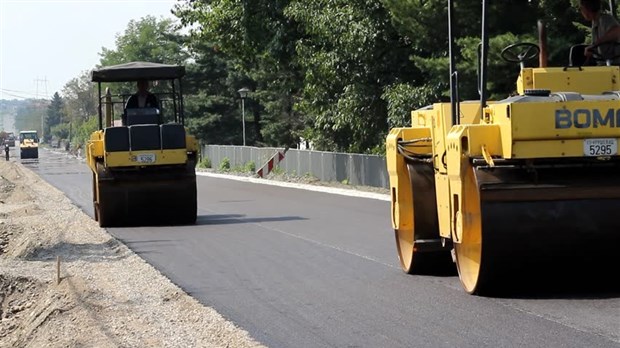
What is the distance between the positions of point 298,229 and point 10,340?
8.40m

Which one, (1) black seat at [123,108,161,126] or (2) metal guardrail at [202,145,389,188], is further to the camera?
(2) metal guardrail at [202,145,389,188]

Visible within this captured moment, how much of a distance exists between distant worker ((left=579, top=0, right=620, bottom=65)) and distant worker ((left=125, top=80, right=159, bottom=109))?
13596mm

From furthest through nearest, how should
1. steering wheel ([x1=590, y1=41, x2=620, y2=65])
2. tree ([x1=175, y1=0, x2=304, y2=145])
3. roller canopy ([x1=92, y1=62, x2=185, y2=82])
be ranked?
tree ([x1=175, y1=0, x2=304, y2=145])
roller canopy ([x1=92, y1=62, x2=185, y2=82])
steering wheel ([x1=590, y1=41, x2=620, y2=65])

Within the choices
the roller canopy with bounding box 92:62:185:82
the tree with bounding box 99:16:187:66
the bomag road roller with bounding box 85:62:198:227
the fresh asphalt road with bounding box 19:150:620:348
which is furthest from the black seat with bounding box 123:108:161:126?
the tree with bounding box 99:16:187:66

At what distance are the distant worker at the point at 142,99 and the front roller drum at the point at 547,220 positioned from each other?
1415cm

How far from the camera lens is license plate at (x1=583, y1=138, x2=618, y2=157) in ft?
32.2

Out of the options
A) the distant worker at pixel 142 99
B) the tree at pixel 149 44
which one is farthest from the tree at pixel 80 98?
the distant worker at pixel 142 99

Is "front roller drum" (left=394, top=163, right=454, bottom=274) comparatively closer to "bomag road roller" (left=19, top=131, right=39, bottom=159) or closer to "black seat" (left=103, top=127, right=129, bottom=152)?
"black seat" (left=103, top=127, right=129, bottom=152)

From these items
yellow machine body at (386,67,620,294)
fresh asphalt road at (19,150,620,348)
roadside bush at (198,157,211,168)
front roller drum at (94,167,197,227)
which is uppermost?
yellow machine body at (386,67,620,294)

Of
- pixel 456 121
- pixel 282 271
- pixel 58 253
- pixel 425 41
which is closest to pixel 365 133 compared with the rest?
pixel 425 41

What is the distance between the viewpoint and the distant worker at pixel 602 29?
10.7 meters

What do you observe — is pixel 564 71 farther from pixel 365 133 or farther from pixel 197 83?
pixel 197 83

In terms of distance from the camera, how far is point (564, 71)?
1069 cm

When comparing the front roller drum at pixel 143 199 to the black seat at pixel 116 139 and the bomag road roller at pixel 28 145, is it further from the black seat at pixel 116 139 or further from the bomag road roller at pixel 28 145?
the bomag road roller at pixel 28 145
